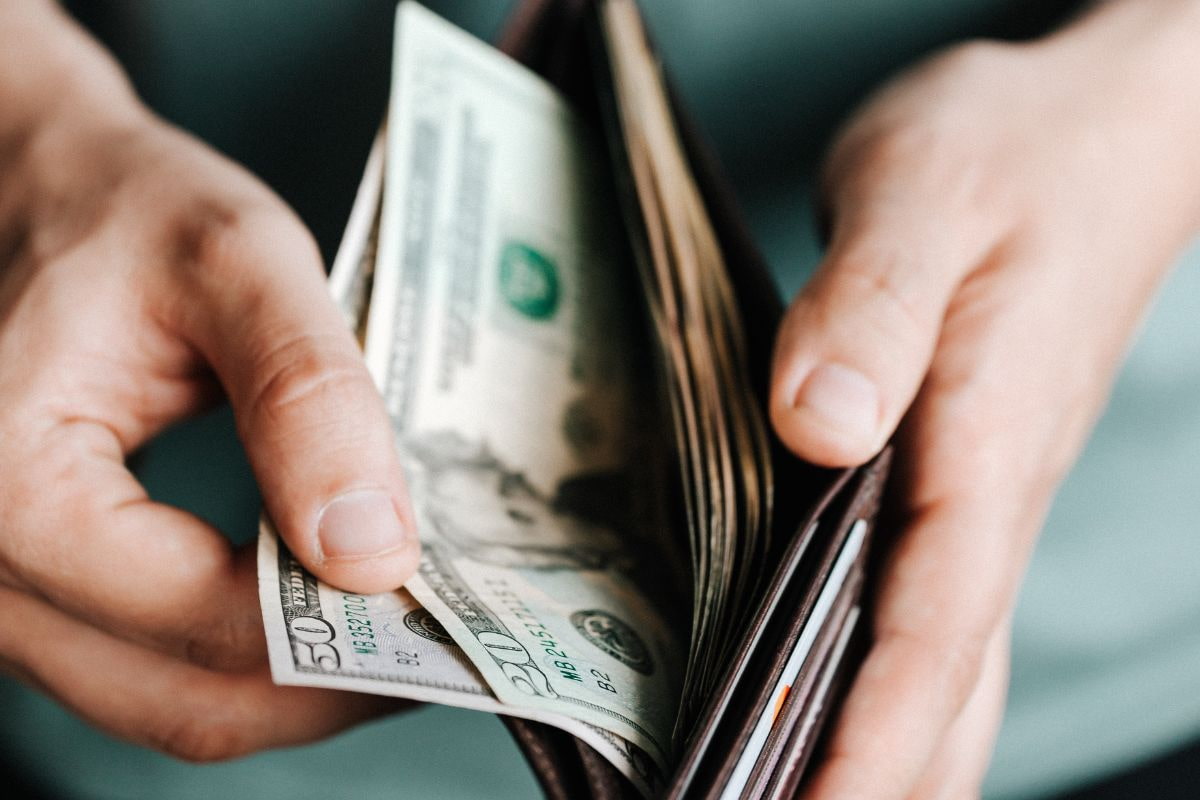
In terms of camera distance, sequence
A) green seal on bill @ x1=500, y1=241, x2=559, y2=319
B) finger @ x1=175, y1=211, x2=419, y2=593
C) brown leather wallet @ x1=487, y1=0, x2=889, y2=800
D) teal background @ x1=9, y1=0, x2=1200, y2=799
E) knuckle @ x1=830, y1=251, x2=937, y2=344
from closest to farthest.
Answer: brown leather wallet @ x1=487, y1=0, x2=889, y2=800, finger @ x1=175, y1=211, x2=419, y2=593, knuckle @ x1=830, y1=251, x2=937, y2=344, green seal on bill @ x1=500, y1=241, x2=559, y2=319, teal background @ x1=9, y1=0, x2=1200, y2=799

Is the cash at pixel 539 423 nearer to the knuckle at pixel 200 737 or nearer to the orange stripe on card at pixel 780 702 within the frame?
the orange stripe on card at pixel 780 702

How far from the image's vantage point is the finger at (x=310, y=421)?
0.58m

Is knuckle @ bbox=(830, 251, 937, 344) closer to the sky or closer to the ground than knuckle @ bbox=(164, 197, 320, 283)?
closer to the sky

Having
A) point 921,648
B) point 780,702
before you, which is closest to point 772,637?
point 780,702

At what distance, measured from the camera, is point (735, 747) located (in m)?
0.45

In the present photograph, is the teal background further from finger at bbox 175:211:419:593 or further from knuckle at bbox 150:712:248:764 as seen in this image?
finger at bbox 175:211:419:593

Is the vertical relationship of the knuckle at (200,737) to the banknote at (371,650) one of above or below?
below

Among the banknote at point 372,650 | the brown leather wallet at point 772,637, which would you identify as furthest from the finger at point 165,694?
the brown leather wallet at point 772,637

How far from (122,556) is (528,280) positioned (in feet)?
1.63

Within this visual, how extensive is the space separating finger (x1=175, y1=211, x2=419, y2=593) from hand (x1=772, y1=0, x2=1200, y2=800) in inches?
11.0

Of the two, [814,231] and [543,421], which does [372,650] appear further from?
[814,231]

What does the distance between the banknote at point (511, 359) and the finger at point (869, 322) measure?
0.20 metres

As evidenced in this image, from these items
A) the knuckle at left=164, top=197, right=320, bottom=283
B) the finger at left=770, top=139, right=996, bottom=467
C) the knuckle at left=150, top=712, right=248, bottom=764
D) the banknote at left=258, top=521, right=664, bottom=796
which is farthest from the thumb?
the knuckle at left=150, top=712, right=248, bottom=764

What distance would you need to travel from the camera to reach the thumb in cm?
63
